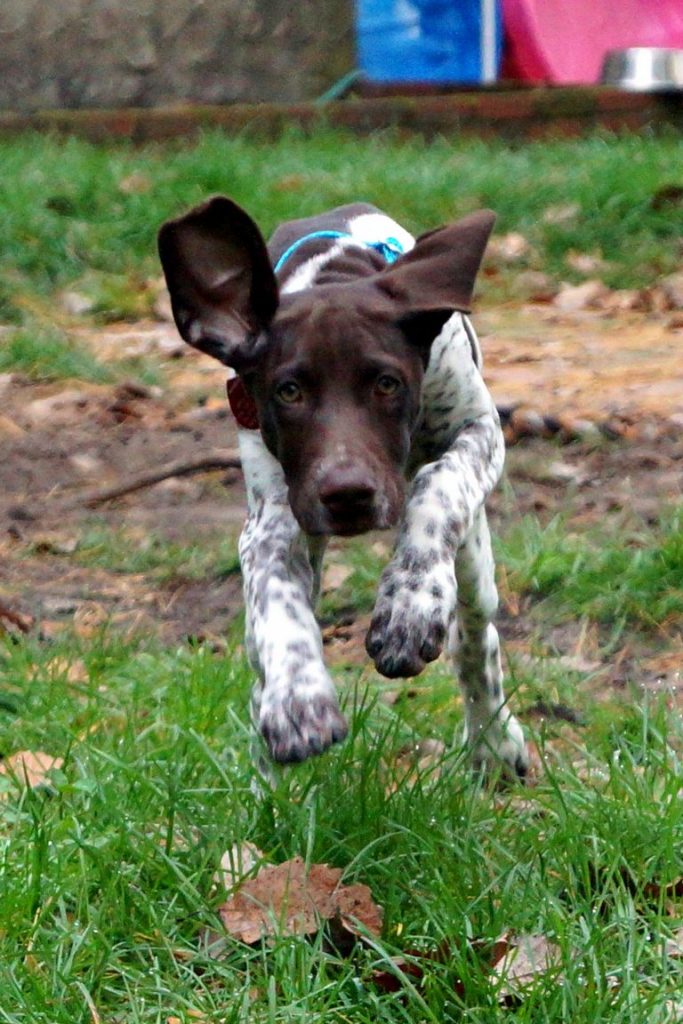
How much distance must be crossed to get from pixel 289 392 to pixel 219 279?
0.26 m

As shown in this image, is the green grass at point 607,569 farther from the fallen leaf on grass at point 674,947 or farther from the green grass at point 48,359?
the green grass at point 48,359

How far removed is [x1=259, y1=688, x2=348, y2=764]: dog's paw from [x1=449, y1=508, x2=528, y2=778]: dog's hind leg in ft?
3.04

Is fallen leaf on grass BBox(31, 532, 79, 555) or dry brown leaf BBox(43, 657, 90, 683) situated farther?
fallen leaf on grass BBox(31, 532, 79, 555)

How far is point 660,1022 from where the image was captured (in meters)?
2.62

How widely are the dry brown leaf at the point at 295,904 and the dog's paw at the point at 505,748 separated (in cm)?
69

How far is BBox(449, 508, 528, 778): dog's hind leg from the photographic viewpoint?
3.83 meters

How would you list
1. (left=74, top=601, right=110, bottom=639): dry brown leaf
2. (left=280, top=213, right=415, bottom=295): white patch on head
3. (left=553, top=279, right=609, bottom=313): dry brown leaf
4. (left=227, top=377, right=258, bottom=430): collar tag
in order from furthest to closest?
1. (left=553, top=279, right=609, bottom=313): dry brown leaf
2. (left=74, top=601, right=110, bottom=639): dry brown leaf
3. (left=280, top=213, right=415, bottom=295): white patch on head
4. (left=227, top=377, right=258, bottom=430): collar tag

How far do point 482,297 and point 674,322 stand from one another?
1111mm

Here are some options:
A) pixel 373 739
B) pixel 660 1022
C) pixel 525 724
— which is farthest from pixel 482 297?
pixel 660 1022

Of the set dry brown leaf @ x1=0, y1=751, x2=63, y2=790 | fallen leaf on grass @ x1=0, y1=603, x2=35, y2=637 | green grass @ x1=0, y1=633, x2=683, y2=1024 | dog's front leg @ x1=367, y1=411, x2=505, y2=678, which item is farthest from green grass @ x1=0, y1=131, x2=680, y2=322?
green grass @ x1=0, y1=633, x2=683, y2=1024

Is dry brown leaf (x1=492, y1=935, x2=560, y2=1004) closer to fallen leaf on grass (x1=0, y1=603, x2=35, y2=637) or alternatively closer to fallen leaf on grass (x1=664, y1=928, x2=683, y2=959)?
fallen leaf on grass (x1=664, y1=928, x2=683, y2=959)

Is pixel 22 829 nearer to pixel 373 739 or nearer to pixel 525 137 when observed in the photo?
pixel 373 739

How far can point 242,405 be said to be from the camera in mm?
3703

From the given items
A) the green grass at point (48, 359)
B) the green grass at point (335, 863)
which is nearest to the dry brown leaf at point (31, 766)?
the green grass at point (335, 863)
